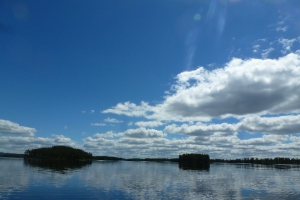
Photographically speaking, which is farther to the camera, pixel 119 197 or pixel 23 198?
pixel 119 197

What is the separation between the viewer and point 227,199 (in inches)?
1842

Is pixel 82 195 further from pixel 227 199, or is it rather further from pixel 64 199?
pixel 227 199

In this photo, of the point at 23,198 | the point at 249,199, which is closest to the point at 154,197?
the point at 249,199

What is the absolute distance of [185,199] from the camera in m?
45.1

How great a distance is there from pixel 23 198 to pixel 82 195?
9.33 meters

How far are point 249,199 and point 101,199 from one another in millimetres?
25664

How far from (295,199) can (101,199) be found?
35.2 meters

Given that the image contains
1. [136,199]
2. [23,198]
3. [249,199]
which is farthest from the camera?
[249,199]

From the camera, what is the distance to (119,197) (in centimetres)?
4562

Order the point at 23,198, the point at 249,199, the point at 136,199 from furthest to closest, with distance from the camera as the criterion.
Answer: the point at 249,199 → the point at 136,199 → the point at 23,198

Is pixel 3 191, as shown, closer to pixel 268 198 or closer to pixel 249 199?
pixel 249 199

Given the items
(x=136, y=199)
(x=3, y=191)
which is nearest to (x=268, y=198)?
(x=136, y=199)

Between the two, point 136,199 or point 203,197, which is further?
point 203,197

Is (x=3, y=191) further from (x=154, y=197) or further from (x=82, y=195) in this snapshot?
(x=154, y=197)
